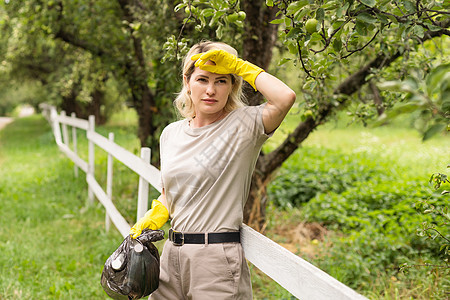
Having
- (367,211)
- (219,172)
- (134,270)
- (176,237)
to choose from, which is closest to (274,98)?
(219,172)

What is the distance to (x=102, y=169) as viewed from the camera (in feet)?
29.7

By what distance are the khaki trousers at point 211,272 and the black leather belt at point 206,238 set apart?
0.02 metres

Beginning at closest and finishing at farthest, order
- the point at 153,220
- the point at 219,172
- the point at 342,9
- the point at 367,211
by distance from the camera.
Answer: the point at 342,9 → the point at 219,172 → the point at 153,220 → the point at 367,211

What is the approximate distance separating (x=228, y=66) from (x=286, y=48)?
213 cm

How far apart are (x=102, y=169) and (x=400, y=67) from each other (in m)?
6.86

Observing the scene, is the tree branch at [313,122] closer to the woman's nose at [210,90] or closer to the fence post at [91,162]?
the woman's nose at [210,90]

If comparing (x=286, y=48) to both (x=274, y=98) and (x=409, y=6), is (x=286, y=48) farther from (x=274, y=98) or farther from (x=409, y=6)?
(x=409, y=6)

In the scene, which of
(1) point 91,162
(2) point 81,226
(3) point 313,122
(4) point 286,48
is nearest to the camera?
(4) point 286,48

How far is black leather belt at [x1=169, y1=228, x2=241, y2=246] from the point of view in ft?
6.72

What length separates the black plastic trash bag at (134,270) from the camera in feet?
6.93

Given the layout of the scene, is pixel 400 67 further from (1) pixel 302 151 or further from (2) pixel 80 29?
(1) pixel 302 151

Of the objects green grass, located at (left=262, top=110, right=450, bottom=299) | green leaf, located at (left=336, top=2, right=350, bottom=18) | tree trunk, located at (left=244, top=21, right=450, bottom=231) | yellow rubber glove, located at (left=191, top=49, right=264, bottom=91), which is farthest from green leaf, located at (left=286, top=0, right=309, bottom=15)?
tree trunk, located at (left=244, top=21, right=450, bottom=231)

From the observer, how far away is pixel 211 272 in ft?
6.63

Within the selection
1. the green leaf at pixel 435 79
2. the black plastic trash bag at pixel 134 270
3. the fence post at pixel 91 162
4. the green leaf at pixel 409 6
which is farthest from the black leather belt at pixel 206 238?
the fence post at pixel 91 162
